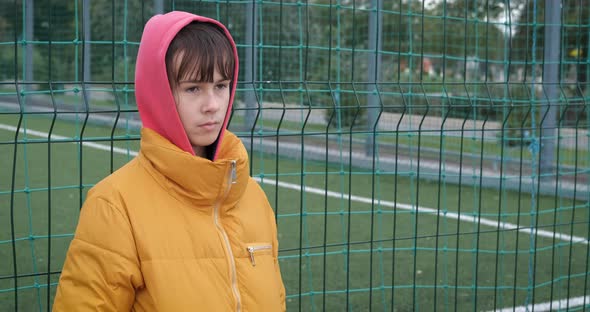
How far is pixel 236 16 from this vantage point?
1088cm

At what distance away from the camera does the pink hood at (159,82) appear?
1692mm

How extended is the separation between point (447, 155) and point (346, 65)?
6.86 feet

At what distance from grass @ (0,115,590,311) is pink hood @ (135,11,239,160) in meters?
→ 0.63

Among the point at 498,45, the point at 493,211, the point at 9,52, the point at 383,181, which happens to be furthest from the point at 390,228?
the point at 9,52

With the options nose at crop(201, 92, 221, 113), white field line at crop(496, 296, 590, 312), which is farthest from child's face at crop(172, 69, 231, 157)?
white field line at crop(496, 296, 590, 312)

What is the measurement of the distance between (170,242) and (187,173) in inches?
6.1

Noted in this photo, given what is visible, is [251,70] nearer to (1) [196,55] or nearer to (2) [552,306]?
(1) [196,55]

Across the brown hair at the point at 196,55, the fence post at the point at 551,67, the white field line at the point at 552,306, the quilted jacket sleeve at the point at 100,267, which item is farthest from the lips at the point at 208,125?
A: the fence post at the point at 551,67

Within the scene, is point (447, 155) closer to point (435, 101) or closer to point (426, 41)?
point (435, 101)

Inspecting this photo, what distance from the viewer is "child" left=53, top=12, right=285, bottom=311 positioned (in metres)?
1.63

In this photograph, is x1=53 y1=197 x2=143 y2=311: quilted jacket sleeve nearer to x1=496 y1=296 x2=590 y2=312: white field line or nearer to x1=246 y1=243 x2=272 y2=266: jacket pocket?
x1=246 y1=243 x2=272 y2=266: jacket pocket

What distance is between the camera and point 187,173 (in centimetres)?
174

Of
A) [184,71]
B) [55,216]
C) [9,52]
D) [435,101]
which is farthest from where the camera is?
[9,52]

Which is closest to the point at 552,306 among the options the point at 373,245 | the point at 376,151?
the point at 373,245
